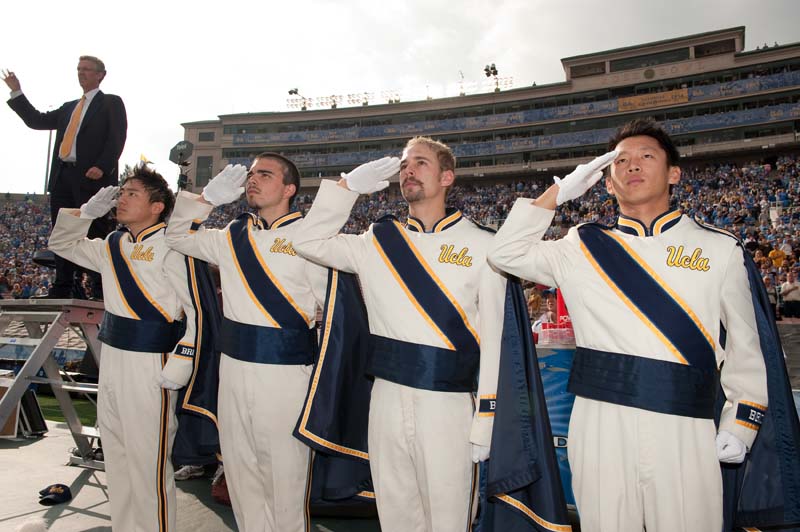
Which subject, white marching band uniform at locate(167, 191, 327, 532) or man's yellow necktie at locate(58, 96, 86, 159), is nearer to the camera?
white marching band uniform at locate(167, 191, 327, 532)

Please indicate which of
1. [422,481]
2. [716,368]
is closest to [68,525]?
[422,481]

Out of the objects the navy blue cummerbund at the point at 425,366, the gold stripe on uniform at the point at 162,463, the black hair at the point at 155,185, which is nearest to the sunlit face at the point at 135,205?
the black hair at the point at 155,185

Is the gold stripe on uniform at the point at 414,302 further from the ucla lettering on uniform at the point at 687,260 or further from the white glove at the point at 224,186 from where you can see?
the white glove at the point at 224,186

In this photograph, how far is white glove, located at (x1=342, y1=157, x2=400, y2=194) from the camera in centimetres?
281

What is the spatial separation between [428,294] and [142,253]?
207 centimetres

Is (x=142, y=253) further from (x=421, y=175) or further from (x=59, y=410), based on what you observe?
(x=59, y=410)

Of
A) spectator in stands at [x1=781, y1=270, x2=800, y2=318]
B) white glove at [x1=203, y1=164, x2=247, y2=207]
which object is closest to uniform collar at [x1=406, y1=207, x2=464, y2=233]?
white glove at [x1=203, y1=164, x2=247, y2=207]

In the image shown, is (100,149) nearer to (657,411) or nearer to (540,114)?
(657,411)

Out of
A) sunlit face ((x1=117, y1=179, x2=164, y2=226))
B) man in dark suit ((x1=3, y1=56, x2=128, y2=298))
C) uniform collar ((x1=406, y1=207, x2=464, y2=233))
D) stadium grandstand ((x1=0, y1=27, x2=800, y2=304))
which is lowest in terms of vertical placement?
uniform collar ((x1=406, y1=207, x2=464, y2=233))

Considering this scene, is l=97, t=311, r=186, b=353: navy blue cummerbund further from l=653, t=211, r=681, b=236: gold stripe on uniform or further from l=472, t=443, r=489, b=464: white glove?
l=653, t=211, r=681, b=236: gold stripe on uniform

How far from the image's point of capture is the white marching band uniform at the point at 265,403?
2754 millimetres

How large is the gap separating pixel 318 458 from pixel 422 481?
0.90 metres

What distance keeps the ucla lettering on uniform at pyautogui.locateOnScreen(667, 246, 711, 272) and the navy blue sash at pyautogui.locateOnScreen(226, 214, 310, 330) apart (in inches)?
73.5

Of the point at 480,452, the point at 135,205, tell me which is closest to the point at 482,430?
the point at 480,452
